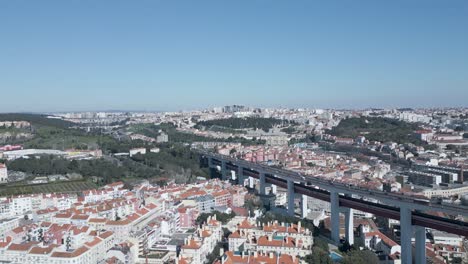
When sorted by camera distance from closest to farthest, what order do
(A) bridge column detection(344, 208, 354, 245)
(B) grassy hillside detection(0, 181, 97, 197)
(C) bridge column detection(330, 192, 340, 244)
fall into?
1. (A) bridge column detection(344, 208, 354, 245)
2. (C) bridge column detection(330, 192, 340, 244)
3. (B) grassy hillside detection(0, 181, 97, 197)

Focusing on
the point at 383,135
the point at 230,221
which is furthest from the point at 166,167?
the point at 383,135

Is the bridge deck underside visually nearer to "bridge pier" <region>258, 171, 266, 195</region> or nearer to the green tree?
"bridge pier" <region>258, 171, 266, 195</region>

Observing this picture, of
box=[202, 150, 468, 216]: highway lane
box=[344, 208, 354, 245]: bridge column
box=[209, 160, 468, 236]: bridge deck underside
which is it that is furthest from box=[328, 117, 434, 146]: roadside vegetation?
box=[344, 208, 354, 245]: bridge column

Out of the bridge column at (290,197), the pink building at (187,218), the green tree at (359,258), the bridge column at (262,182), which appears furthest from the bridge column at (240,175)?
the green tree at (359,258)

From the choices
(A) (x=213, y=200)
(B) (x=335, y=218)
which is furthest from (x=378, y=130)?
(B) (x=335, y=218)

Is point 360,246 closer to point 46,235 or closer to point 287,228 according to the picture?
point 287,228

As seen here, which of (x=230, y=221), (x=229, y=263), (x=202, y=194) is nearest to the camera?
(x=229, y=263)
